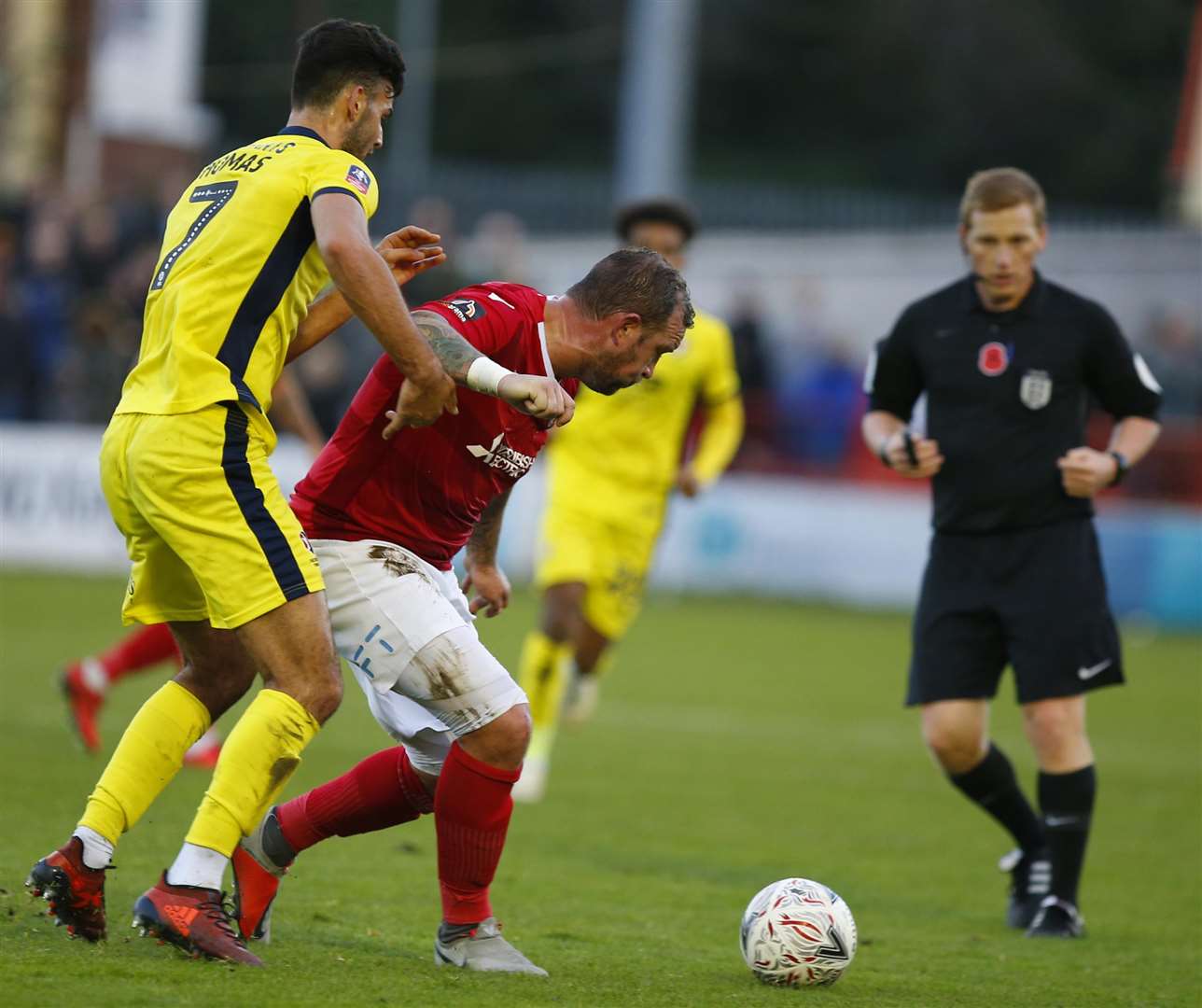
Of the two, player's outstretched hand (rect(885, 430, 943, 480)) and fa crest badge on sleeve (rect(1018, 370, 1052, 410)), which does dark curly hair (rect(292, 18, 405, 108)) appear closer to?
player's outstretched hand (rect(885, 430, 943, 480))

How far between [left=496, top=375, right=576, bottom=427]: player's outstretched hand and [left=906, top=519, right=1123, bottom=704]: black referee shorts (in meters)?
2.57

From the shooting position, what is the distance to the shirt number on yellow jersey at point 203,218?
500 cm

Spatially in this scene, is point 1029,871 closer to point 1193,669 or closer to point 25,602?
point 1193,669

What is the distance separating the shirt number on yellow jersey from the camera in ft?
16.4

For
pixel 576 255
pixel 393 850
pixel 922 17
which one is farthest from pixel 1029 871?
pixel 922 17

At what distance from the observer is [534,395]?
15.7ft

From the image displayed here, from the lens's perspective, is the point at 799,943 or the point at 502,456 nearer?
the point at 502,456

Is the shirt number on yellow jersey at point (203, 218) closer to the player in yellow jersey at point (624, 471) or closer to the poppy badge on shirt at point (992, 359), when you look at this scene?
the poppy badge on shirt at point (992, 359)

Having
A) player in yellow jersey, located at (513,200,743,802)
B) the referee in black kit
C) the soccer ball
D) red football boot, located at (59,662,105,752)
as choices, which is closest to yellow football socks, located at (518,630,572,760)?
player in yellow jersey, located at (513,200,743,802)

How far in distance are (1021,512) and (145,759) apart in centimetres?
328

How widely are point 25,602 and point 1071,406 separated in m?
11.6

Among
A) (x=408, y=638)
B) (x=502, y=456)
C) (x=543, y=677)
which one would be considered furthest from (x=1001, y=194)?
(x=543, y=677)

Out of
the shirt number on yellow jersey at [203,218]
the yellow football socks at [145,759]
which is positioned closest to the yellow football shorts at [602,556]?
the yellow football socks at [145,759]

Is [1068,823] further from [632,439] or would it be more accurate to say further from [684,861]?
[632,439]
